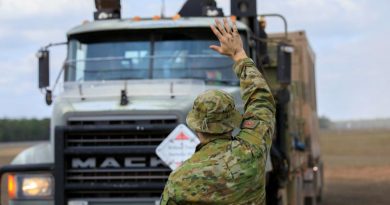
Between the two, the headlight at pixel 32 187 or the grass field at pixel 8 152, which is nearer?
the headlight at pixel 32 187

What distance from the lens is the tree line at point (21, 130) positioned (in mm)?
53359

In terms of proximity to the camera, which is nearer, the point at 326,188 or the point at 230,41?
the point at 230,41

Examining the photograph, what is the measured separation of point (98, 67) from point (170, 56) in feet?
2.46

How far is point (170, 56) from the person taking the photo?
7.38 meters

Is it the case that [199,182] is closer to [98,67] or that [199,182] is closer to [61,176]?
[61,176]

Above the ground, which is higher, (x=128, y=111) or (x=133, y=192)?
(x=128, y=111)

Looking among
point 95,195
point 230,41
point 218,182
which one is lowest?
point 95,195

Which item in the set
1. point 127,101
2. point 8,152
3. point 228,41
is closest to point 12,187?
point 127,101

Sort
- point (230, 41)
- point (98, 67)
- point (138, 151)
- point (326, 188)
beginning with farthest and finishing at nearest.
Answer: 1. point (326, 188)
2. point (98, 67)
3. point (138, 151)
4. point (230, 41)

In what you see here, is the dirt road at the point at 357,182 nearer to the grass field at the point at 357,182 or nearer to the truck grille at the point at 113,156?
the grass field at the point at 357,182

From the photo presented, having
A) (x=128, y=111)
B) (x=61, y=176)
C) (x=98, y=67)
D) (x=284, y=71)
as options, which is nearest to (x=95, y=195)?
(x=61, y=176)

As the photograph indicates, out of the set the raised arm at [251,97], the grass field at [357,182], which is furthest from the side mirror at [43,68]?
the grass field at [357,182]

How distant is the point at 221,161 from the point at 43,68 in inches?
193

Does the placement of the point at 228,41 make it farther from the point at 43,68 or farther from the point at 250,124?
the point at 43,68
